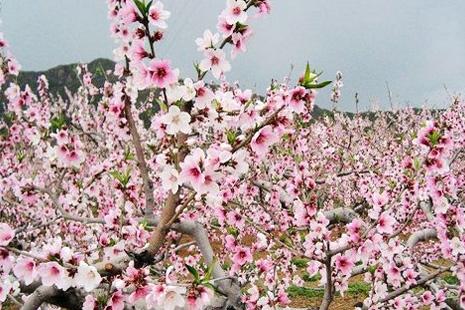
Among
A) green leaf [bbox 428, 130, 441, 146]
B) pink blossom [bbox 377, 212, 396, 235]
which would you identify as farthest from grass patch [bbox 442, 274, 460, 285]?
green leaf [bbox 428, 130, 441, 146]

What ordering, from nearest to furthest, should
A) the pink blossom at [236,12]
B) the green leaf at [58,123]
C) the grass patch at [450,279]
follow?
1. the pink blossom at [236,12]
2. the green leaf at [58,123]
3. the grass patch at [450,279]

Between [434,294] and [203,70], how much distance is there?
4203 mm

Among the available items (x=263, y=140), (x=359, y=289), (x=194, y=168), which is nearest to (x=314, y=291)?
(x=359, y=289)

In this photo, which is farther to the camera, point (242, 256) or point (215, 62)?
point (242, 256)

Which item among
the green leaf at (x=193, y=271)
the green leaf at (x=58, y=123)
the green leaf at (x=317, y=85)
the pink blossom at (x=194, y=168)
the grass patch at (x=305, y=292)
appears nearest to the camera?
the green leaf at (x=193, y=271)

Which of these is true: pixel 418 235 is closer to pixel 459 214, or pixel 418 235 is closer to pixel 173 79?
pixel 459 214

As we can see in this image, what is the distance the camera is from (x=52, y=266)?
2436 millimetres

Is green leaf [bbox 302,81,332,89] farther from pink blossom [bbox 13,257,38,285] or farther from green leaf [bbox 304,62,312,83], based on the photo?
pink blossom [bbox 13,257,38,285]

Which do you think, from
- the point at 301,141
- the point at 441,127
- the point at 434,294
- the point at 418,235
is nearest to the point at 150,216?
the point at 441,127

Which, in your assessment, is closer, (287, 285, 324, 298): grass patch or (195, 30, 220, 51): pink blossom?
(195, 30, 220, 51): pink blossom

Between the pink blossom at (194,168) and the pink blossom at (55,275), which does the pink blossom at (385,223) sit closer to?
the pink blossom at (194,168)

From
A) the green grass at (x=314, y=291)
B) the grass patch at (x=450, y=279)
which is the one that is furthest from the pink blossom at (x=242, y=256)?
the grass patch at (x=450, y=279)

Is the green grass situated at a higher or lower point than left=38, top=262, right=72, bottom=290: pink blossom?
higher

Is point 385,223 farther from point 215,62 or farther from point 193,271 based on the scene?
point 193,271
